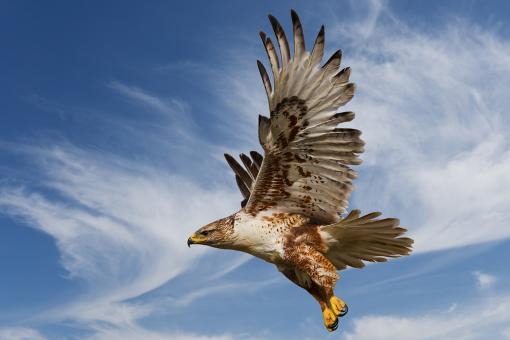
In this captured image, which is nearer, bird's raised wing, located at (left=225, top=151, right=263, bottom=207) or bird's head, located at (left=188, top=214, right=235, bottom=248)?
bird's head, located at (left=188, top=214, right=235, bottom=248)

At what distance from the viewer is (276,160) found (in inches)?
385

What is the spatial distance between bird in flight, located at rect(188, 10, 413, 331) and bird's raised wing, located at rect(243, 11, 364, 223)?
1 cm

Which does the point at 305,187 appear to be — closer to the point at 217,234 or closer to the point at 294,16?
the point at 217,234

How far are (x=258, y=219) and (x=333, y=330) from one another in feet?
6.90

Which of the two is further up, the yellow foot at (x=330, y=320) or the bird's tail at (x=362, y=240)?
the bird's tail at (x=362, y=240)

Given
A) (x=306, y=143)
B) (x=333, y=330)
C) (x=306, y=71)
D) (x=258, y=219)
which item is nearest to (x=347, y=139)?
(x=306, y=143)

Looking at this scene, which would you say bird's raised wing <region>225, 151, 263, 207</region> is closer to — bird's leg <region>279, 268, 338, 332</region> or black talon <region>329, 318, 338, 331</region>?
bird's leg <region>279, 268, 338, 332</region>

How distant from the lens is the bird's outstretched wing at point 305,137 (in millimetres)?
9211

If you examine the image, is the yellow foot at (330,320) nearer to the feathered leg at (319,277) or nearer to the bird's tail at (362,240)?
the feathered leg at (319,277)

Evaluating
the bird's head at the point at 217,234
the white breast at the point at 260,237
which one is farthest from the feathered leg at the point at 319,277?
the bird's head at the point at 217,234

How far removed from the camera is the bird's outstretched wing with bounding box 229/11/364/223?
9211 mm

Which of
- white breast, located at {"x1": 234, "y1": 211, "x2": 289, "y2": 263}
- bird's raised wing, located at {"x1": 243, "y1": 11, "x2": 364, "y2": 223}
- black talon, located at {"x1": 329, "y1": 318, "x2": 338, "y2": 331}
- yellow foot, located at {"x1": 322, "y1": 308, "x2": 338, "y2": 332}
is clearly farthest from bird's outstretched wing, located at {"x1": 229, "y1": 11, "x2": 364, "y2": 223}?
black talon, located at {"x1": 329, "y1": 318, "x2": 338, "y2": 331}

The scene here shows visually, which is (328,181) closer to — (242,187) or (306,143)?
(306,143)

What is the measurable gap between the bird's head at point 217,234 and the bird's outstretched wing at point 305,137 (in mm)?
435
